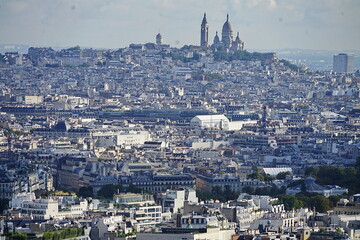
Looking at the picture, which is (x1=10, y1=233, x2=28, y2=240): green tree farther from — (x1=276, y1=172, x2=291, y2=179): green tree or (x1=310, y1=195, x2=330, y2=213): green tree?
(x1=276, y1=172, x2=291, y2=179): green tree

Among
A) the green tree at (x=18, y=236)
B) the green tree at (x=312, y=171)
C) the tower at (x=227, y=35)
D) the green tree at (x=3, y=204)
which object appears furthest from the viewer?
the tower at (x=227, y=35)

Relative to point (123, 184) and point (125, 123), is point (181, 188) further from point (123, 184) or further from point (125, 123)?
point (125, 123)

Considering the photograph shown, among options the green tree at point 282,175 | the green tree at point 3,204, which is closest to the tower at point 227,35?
the green tree at point 282,175

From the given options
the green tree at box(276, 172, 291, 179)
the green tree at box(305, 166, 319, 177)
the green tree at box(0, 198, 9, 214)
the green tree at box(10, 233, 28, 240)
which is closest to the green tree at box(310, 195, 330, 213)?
the green tree at box(0, 198, 9, 214)

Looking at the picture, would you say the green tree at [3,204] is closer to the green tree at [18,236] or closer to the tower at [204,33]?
the green tree at [18,236]

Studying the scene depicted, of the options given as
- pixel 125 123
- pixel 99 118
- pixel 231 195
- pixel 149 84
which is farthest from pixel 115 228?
pixel 149 84

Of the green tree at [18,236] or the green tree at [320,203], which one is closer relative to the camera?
the green tree at [18,236]

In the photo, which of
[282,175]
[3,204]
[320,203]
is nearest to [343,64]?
[282,175]

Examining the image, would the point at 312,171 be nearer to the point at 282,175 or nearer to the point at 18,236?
the point at 282,175
